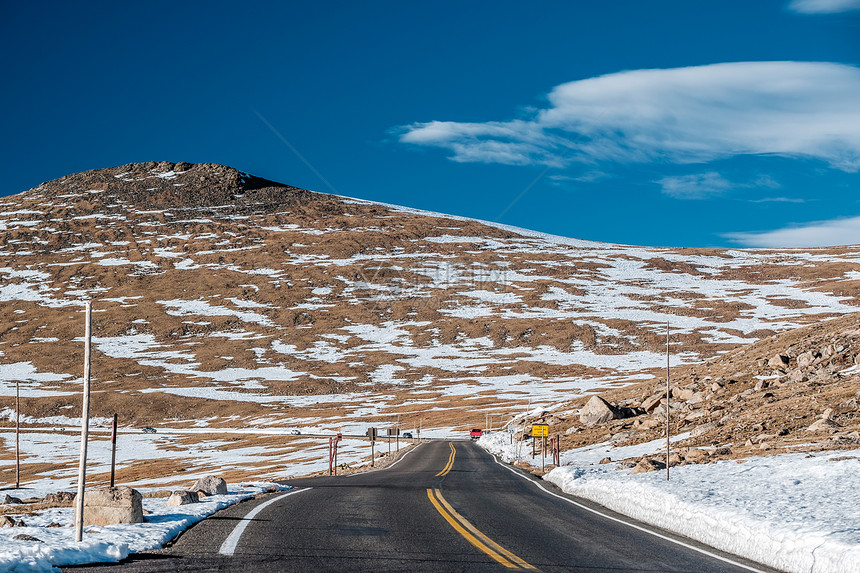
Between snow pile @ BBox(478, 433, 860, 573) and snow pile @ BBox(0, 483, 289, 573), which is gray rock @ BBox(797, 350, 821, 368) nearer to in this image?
snow pile @ BBox(478, 433, 860, 573)

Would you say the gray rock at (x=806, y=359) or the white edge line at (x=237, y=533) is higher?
the gray rock at (x=806, y=359)

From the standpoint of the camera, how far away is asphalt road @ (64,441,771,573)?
9211 mm

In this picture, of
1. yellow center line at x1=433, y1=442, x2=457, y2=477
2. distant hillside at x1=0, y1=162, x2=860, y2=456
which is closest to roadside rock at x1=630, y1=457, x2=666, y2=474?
yellow center line at x1=433, y1=442, x2=457, y2=477

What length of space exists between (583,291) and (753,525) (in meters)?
175

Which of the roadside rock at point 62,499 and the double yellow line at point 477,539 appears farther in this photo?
the roadside rock at point 62,499

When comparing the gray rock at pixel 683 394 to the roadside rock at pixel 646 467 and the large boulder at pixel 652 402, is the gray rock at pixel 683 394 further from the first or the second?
the roadside rock at pixel 646 467

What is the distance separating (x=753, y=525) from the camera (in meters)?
11.6

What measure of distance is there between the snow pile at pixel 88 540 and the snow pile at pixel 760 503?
9321mm

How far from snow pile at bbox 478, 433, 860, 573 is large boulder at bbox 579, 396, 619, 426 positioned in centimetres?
2091

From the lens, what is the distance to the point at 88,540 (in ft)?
32.2

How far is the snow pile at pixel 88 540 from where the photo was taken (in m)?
8.19

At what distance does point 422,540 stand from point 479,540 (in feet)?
3.06

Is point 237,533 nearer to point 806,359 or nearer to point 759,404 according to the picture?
point 759,404

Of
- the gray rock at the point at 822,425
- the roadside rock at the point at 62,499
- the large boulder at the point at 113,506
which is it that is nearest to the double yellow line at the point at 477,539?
the large boulder at the point at 113,506
